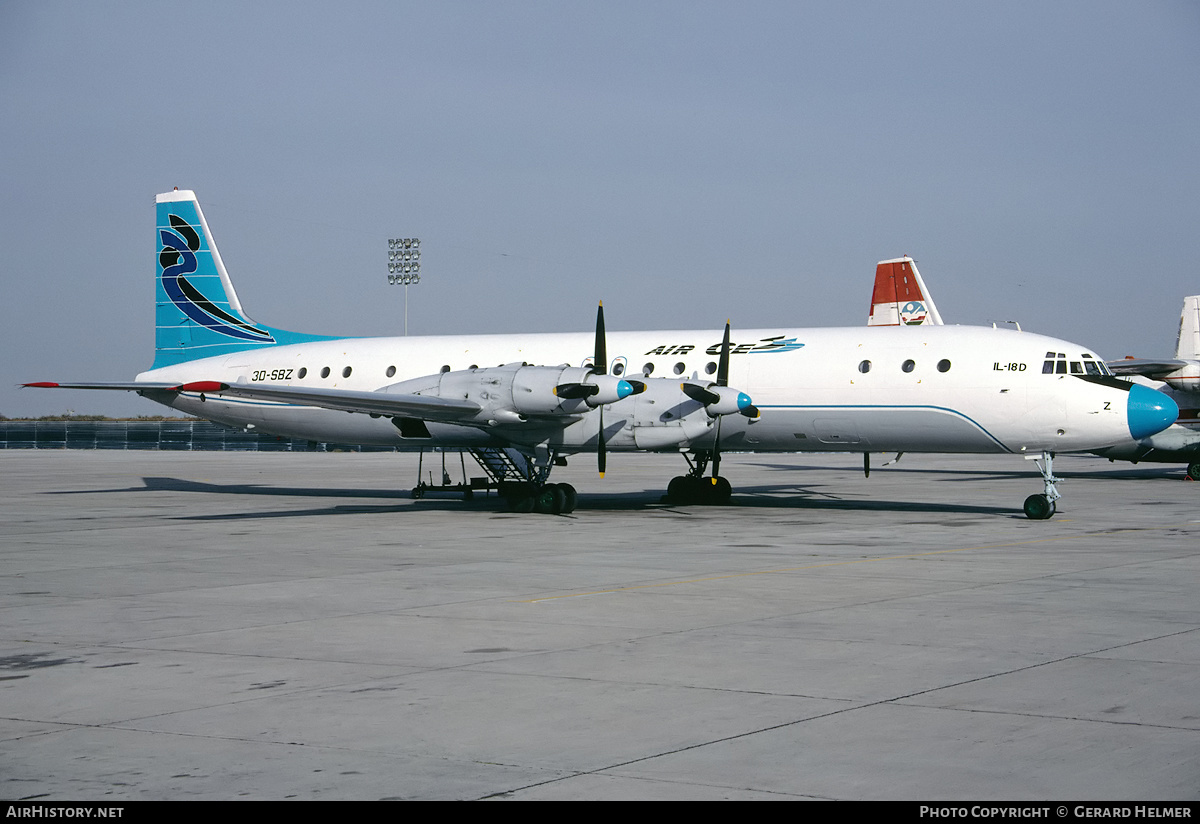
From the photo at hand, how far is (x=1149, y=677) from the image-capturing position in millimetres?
→ 8766

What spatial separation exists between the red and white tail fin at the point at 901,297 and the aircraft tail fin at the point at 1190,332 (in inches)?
361

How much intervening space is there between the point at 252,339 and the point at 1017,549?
22.7 metres

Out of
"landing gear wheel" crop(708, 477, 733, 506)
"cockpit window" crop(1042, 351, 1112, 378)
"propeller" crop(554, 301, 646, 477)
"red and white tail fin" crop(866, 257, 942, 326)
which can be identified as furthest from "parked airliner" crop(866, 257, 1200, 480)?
"propeller" crop(554, 301, 646, 477)

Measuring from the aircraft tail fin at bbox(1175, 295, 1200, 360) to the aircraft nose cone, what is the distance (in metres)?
23.4

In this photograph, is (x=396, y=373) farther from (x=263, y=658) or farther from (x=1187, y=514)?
(x=263, y=658)

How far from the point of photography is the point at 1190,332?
4434 centimetres

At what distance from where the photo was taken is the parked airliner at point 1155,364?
3928 cm

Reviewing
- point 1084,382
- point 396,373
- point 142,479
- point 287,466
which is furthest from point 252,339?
point 1084,382

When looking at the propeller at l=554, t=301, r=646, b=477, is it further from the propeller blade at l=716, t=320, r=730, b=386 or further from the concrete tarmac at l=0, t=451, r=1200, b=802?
the concrete tarmac at l=0, t=451, r=1200, b=802

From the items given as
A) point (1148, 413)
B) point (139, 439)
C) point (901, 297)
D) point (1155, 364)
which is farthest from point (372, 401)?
point (139, 439)

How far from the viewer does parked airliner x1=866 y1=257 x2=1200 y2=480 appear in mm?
39281

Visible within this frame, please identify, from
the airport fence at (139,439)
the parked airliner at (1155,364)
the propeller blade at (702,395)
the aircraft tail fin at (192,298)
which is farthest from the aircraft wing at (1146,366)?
the airport fence at (139,439)

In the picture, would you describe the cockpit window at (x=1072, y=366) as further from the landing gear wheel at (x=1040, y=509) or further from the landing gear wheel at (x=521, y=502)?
the landing gear wheel at (x=521, y=502)

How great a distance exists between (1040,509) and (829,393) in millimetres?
4914
